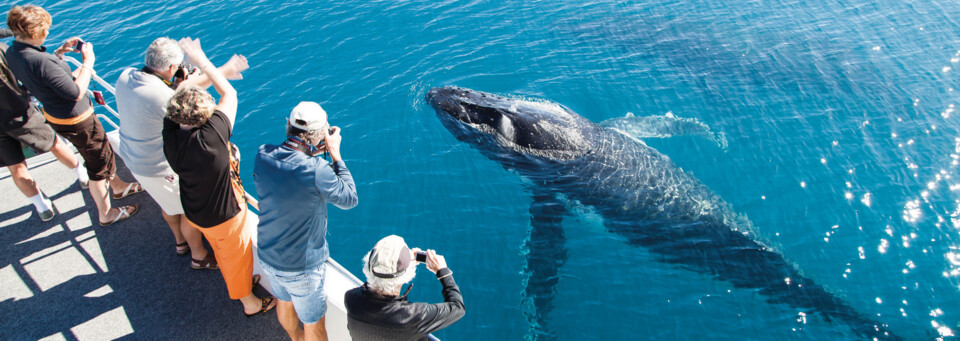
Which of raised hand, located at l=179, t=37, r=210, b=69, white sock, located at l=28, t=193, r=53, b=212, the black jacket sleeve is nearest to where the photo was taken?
the black jacket sleeve

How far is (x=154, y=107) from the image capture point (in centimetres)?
515

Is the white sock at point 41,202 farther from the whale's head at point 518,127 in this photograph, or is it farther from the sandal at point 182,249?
the whale's head at point 518,127

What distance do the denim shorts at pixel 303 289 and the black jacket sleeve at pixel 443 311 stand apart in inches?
50.1

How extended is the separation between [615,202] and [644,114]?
386 cm

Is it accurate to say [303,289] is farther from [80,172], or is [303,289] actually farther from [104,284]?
[80,172]

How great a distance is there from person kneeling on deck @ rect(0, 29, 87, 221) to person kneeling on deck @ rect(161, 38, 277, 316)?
9.78 feet

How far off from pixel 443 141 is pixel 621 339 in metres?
5.68

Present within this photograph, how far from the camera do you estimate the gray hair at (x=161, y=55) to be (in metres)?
5.09

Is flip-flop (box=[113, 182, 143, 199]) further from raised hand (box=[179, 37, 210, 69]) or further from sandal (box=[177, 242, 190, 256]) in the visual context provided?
raised hand (box=[179, 37, 210, 69])

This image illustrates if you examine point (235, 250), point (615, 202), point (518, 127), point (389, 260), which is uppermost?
point (389, 260)

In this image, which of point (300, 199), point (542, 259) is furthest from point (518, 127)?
point (300, 199)

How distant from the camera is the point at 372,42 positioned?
16.0 metres

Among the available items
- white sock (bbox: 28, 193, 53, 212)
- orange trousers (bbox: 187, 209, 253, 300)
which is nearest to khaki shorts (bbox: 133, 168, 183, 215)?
orange trousers (bbox: 187, 209, 253, 300)

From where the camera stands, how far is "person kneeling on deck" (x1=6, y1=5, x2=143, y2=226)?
5871 millimetres
